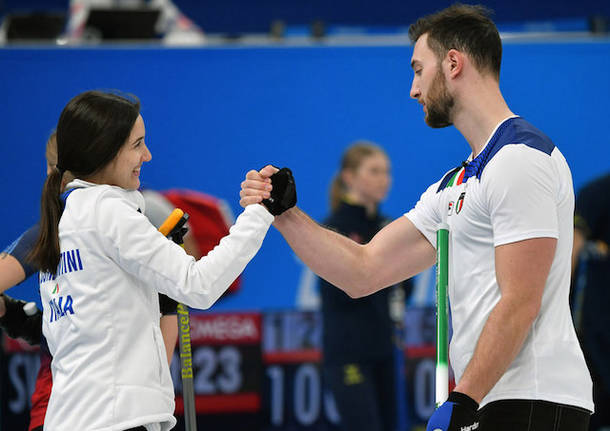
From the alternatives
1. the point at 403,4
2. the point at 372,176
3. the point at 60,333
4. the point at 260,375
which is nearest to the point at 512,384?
the point at 60,333

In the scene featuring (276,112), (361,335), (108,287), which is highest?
(276,112)

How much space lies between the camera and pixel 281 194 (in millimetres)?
2695

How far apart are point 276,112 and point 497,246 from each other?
3.96 m

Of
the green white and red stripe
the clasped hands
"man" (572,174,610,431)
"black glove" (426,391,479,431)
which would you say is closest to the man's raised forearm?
the clasped hands

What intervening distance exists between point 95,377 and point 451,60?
4.54 ft

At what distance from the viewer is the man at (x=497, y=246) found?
7.36ft

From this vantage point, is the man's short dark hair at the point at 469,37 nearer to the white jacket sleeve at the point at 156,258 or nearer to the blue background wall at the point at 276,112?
the white jacket sleeve at the point at 156,258

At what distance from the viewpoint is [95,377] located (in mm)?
2254

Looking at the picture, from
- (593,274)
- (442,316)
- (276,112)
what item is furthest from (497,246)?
→ (276,112)

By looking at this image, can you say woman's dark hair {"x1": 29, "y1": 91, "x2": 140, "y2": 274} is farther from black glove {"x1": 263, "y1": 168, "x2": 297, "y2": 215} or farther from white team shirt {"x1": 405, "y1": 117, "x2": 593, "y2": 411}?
white team shirt {"x1": 405, "y1": 117, "x2": 593, "y2": 411}

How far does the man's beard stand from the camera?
2.67 meters

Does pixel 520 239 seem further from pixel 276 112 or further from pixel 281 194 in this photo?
pixel 276 112

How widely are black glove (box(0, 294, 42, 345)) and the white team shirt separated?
1.40 m

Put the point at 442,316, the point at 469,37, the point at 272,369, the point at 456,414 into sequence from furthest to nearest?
the point at 272,369, the point at 469,37, the point at 442,316, the point at 456,414
